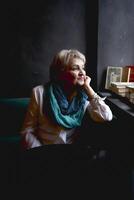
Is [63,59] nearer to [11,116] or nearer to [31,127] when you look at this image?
[31,127]

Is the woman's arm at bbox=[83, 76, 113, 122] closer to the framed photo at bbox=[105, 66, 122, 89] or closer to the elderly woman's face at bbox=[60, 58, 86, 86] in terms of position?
the elderly woman's face at bbox=[60, 58, 86, 86]

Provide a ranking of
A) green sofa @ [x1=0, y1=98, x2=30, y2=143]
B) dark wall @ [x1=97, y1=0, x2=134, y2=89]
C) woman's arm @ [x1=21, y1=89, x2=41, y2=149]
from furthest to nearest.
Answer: dark wall @ [x1=97, y1=0, x2=134, y2=89] → green sofa @ [x1=0, y1=98, x2=30, y2=143] → woman's arm @ [x1=21, y1=89, x2=41, y2=149]

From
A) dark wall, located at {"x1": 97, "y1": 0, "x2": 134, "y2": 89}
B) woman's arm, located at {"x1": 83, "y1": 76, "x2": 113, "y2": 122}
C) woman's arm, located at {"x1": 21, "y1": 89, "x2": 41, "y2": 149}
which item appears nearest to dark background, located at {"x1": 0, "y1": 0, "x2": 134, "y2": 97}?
dark wall, located at {"x1": 97, "y1": 0, "x2": 134, "y2": 89}

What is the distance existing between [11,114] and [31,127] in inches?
17.7

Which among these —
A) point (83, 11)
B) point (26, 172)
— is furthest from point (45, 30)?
point (26, 172)

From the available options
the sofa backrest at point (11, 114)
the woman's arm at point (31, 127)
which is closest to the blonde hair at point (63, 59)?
the woman's arm at point (31, 127)

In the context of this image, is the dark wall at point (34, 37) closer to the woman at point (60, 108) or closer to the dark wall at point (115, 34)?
the dark wall at point (115, 34)

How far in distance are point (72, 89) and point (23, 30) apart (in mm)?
826

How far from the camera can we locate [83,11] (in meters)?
2.77

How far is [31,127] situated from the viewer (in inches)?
83.9

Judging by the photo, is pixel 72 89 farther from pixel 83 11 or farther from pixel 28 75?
pixel 83 11

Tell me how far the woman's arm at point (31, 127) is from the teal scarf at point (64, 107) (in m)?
0.10

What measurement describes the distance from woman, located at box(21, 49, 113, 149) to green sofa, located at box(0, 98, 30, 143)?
407 mm

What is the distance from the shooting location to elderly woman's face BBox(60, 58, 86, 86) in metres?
2.13
